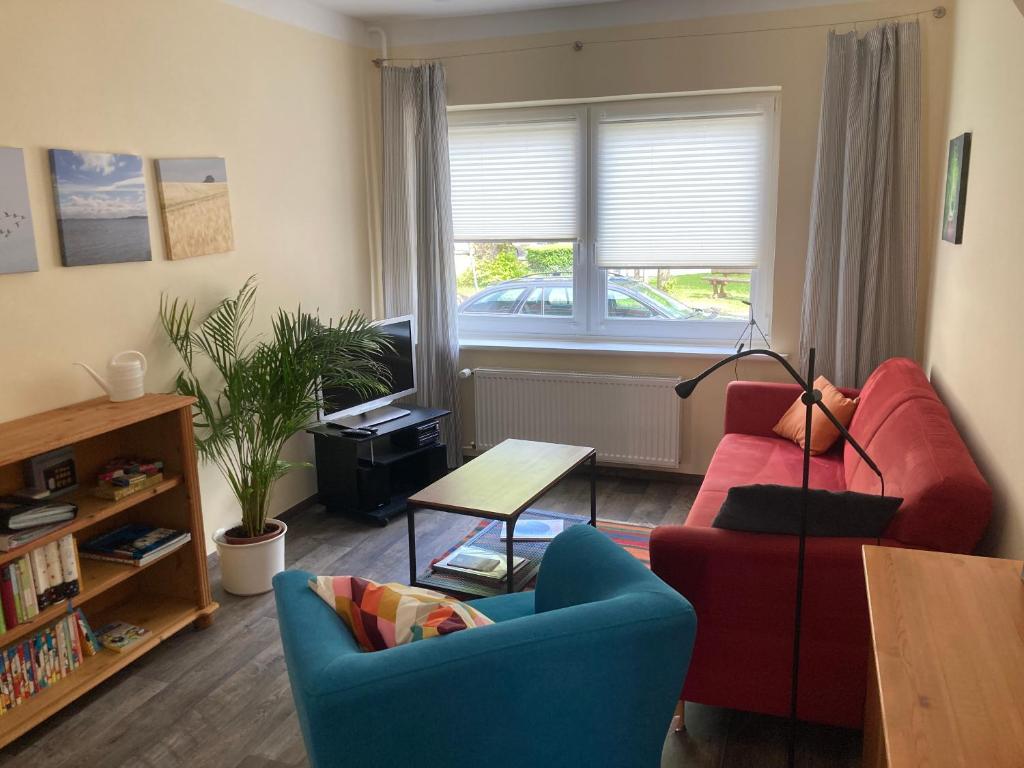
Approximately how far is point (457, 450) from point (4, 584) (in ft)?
9.60

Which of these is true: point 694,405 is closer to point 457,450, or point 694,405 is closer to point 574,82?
point 457,450

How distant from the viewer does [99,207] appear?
313cm

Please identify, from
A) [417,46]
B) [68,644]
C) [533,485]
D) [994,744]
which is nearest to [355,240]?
[417,46]

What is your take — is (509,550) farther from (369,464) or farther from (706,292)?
(706,292)

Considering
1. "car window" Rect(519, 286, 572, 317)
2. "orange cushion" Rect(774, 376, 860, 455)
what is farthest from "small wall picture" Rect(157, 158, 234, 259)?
"orange cushion" Rect(774, 376, 860, 455)

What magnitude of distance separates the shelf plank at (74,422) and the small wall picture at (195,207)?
77 cm

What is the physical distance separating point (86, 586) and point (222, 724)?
0.69m

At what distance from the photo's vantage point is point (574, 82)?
4.60 m

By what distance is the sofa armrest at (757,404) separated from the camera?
414 centimetres

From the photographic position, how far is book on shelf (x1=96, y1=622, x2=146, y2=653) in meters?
2.90

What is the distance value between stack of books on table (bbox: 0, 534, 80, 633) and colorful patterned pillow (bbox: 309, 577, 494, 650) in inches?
49.7

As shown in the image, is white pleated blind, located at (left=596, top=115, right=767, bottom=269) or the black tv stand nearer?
the black tv stand

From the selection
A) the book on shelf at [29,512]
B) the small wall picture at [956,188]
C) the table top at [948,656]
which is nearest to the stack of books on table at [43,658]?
the book on shelf at [29,512]

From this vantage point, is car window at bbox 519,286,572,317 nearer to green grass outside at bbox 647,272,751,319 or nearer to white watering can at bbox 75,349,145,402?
green grass outside at bbox 647,272,751,319
